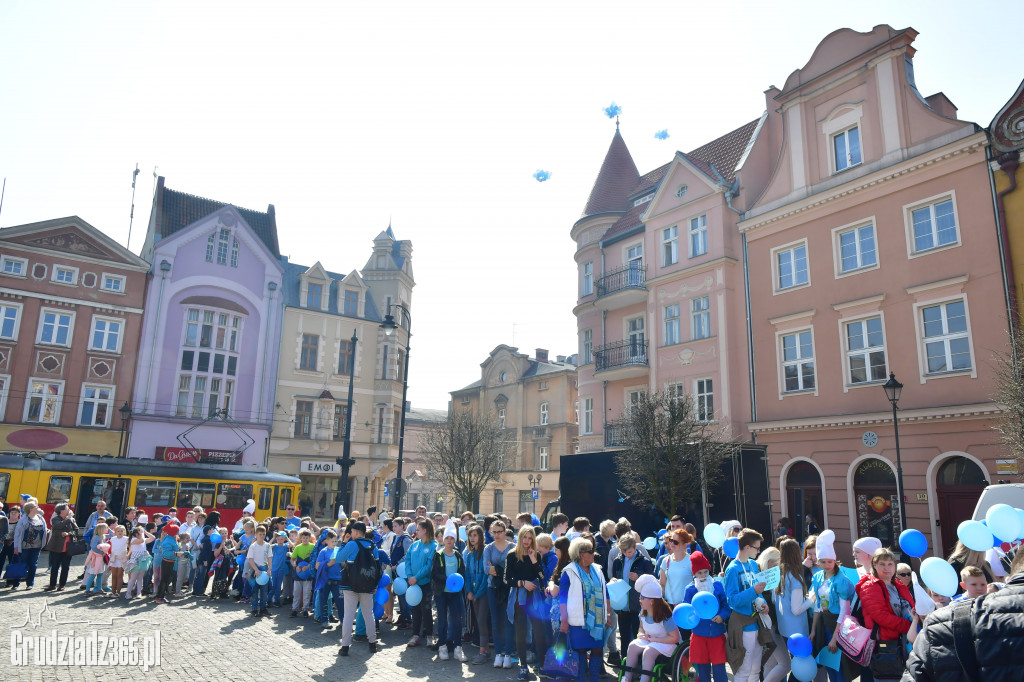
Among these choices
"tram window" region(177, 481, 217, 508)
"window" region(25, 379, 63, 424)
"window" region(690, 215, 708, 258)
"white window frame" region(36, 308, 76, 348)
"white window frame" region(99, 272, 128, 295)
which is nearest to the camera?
"tram window" region(177, 481, 217, 508)

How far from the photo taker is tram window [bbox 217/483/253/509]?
1058 inches

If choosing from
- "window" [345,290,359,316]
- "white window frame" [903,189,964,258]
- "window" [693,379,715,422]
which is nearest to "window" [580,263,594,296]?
"window" [693,379,715,422]

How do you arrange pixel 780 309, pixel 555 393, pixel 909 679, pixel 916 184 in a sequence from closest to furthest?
1. pixel 909 679
2. pixel 916 184
3. pixel 780 309
4. pixel 555 393

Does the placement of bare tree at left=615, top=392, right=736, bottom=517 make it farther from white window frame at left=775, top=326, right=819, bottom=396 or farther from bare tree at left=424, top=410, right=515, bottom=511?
bare tree at left=424, top=410, right=515, bottom=511

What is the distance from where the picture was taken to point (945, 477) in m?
18.4

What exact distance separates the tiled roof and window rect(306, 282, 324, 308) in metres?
2.85

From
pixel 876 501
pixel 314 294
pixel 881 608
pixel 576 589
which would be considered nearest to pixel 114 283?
pixel 314 294

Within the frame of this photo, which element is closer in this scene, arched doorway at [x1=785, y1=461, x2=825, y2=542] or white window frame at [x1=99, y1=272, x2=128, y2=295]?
arched doorway at [x1=785, y1=461, x2=825, y2=542]

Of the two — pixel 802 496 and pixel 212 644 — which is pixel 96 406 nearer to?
pixel 212 644

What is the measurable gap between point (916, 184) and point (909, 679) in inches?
807

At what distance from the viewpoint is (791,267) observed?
23.6m

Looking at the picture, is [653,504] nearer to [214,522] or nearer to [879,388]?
[879,388]

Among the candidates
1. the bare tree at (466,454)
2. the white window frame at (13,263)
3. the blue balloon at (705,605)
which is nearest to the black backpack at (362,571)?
the blue balloon at (705,605)

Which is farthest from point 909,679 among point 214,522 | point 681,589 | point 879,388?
point 879,388
